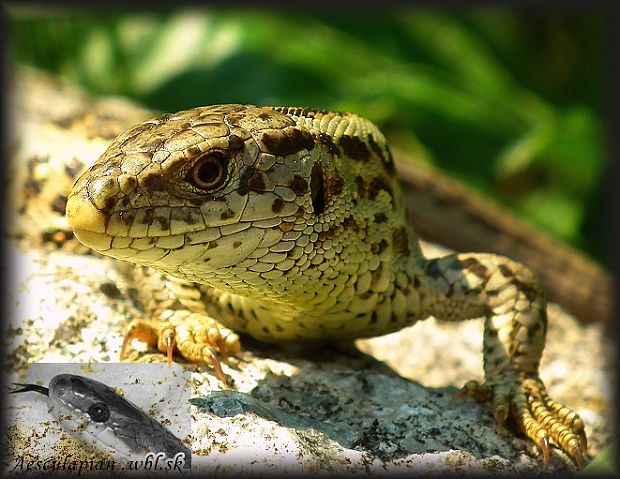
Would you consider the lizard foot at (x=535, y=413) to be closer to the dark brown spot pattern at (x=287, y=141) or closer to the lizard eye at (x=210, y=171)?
the dark brown spot pattern at (x=287, y=141)

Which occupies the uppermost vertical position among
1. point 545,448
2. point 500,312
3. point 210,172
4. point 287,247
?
point 210,172

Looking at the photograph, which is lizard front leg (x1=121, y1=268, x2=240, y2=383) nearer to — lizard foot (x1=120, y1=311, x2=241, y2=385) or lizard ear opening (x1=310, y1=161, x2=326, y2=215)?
lizard foot (x1=120, y1=311, x2=241, y2=385)

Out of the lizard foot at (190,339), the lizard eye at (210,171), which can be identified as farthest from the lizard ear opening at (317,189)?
the lizard foot at (190,339)

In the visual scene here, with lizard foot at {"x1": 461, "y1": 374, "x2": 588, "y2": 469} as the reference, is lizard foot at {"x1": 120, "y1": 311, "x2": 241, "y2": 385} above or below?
above

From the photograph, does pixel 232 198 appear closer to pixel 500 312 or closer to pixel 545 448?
pixel 500 312

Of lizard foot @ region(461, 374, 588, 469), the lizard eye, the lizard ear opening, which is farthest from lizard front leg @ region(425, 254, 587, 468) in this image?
the lizard eye

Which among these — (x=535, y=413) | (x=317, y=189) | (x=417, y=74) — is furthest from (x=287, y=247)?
(x=417, y=74)

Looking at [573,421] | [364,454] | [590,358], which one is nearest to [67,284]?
[364,454]
